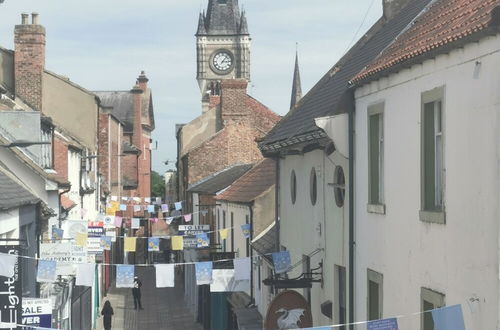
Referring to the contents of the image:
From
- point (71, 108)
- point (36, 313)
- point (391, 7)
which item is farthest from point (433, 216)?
point (71, 108)

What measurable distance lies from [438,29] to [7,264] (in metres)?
7.20

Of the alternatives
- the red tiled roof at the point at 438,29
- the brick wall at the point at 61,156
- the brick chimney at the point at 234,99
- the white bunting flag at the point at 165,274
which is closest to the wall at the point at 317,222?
the white bunting flag at the point at 165,274

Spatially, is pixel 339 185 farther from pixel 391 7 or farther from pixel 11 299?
pixel 11 299

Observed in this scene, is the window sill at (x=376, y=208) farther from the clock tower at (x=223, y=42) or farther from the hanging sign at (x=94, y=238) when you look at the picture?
the clock tower at (x=223, y=42)

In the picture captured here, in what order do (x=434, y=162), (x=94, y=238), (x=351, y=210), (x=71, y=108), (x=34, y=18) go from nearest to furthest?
(x=434, y=162) < (x=351, y=210) < (x=94, y=238) < (x=34, y=18) < (x=71, y=108)

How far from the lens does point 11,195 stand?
1930 cm

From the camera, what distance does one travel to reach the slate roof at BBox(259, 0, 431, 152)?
16.6 metres

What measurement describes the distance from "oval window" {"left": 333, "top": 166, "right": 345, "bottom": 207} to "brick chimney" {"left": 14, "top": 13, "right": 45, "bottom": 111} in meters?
23.7

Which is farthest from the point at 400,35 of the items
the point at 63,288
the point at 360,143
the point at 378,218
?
the point at 63,288

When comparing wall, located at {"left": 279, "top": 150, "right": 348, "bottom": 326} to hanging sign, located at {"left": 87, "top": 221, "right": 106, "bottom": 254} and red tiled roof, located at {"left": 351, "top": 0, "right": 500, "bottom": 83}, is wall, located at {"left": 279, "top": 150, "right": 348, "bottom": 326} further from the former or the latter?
hanging sign, located at {"left": 87, "top": 221, "right": 106, "bottom": 254}

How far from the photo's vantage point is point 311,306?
782 inches

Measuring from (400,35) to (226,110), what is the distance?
135 feet

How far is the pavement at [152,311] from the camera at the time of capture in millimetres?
42344

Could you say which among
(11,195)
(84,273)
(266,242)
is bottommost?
(84,273)
